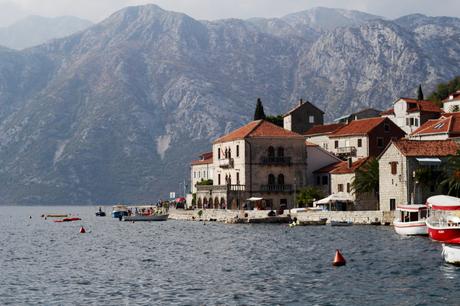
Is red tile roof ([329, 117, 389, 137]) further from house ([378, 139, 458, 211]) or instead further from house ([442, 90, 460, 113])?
house ([378, 139, 458, 211])

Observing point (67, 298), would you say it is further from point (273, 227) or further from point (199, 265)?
point (273, 227)

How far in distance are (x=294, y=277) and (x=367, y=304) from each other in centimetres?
1040

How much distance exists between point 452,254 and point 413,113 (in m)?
95.1

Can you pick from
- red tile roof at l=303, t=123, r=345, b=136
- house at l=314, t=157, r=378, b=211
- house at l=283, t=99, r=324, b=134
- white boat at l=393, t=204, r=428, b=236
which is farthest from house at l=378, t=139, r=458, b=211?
house at l=283, t=99, r=324, b=134

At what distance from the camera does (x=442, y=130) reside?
10856 cm

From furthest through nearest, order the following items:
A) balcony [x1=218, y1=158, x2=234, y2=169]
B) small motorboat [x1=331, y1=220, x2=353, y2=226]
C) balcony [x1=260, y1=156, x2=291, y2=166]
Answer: balcony [x1=218, y1=158, x2=234, y2=169], balcony [x1=260, y1=156, x2=291, y2=166], small motorboat [x1=331, y1=220, x2=353, y2=226]

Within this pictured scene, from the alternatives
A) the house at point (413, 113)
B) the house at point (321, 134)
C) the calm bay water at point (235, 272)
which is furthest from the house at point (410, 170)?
the house at point (413, 113)

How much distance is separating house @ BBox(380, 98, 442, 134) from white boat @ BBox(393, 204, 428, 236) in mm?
59843

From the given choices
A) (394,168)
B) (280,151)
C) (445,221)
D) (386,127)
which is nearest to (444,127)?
(394,168)

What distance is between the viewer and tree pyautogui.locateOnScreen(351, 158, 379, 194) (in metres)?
103

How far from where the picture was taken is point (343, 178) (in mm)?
111688

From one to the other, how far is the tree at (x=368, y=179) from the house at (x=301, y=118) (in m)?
47.9

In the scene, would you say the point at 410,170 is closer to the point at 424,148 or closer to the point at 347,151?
the point at 424,148

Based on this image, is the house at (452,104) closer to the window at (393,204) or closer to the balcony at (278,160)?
the balcony at (278,160)
